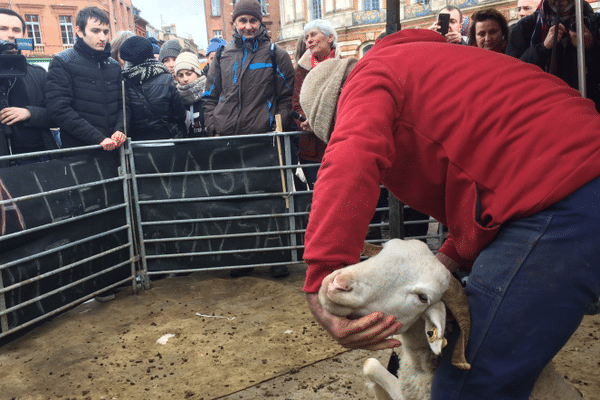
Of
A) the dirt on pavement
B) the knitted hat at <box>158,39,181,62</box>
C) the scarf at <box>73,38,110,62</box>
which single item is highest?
the knitted hat at <box>158,39,181,62</box>

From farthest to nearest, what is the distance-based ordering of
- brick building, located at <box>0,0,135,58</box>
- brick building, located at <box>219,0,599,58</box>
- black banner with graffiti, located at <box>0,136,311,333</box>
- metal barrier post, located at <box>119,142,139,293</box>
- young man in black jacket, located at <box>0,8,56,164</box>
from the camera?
brick building, located at <box>0,0,135,58</box>, brick building, located at <box>219,0,599,58</box>, metal barrier post, located at <box>119,142,139,293</box>, young man in black jacket, located at <box>0,8,56,164</box>, black banner with graffiti, located at <box>0,136,311,333</box>

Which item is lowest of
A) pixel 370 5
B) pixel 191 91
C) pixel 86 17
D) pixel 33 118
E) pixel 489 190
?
pixel 489 190

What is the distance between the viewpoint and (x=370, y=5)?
35.4m

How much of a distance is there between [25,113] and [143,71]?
3.79 ft

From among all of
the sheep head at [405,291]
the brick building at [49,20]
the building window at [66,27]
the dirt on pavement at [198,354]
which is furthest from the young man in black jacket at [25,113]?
the building window at [66,27]

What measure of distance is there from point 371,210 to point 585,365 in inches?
99.5

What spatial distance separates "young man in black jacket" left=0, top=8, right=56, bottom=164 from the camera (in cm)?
464

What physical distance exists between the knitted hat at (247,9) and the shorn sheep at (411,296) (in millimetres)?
4096

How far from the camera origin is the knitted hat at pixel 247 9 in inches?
206

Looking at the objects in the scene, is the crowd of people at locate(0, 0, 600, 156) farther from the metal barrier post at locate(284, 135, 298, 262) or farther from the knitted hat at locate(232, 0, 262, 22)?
the metal barrier post at locate(284, 135, 298, 262)

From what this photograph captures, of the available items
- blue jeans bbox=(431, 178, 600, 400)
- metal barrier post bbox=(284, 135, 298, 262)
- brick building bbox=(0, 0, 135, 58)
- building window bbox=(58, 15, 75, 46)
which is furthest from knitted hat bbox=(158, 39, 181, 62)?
building window bbox=(58, 15, 75, 46)

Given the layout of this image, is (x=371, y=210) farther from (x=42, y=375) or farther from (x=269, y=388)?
(x=42, y=375)

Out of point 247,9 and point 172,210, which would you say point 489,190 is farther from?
point 247,9

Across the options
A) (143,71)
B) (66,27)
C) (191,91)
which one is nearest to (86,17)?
(143,71)
